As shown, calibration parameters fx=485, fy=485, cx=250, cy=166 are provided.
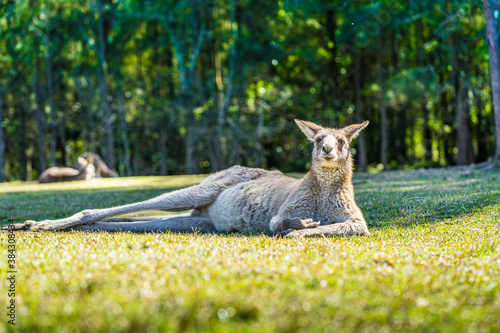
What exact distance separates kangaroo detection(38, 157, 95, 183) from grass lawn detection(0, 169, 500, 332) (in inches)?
638

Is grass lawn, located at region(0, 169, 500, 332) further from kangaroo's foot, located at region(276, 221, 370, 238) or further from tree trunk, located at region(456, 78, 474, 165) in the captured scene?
tree trunk, located at region(456, 78, 474, 165)

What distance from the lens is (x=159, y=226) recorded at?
22.9 ft

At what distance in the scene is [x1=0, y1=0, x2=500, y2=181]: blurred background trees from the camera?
2475cm

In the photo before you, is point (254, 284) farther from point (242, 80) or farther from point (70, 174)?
point (242, 80)

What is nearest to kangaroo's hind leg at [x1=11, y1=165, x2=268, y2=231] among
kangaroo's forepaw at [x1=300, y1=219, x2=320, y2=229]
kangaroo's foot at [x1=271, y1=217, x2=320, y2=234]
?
kangaroo's foot at [x1=271, y1=217, x2=320, y2=234]

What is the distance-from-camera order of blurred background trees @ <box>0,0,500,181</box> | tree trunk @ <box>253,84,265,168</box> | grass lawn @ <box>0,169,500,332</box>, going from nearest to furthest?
grass lawn @ <box>0,169,500,332</box> < blurred background trees @ <box>0,0,500,181</box> < tree trunk @ <box>253,84,265,168</box>

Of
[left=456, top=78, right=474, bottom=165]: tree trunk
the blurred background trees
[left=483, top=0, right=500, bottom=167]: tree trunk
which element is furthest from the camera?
the blurred background trees

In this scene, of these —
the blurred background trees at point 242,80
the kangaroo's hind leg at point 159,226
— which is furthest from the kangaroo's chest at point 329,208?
the blurred background trees at point 242,80

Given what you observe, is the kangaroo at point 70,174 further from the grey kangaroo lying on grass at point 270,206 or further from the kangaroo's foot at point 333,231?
the kangaroo's foot at point 333,231

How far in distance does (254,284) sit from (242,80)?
25814 millimetres

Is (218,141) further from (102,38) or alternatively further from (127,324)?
(127,324)

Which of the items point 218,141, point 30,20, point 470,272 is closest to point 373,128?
point 218,141

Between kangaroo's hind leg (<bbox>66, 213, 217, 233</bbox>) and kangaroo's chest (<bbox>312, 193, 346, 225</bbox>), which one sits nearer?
kangaroo's chest (<bbox>312, 193, 346, 225</bbox>)

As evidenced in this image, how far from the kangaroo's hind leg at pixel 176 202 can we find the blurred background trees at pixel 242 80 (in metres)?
14.4
